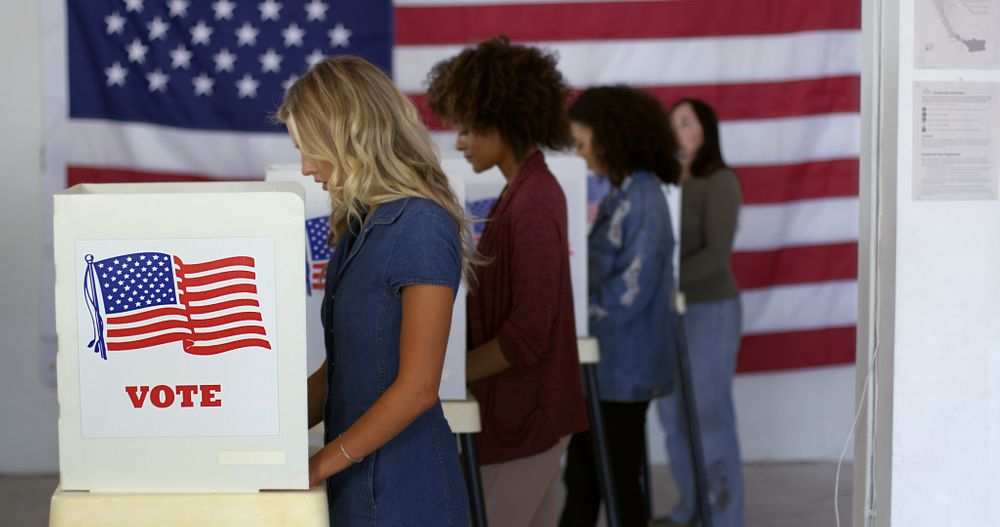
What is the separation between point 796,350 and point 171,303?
3.48m

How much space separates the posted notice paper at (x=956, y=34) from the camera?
2.16 meters

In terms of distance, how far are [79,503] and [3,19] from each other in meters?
3.28

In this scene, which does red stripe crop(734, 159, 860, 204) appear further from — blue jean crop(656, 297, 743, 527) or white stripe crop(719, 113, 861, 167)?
blue jean crop(656, 297, 743, 527)

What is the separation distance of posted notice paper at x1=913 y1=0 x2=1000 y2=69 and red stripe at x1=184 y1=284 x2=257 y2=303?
52.0 inches

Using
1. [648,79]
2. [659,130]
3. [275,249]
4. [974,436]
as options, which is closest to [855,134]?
[648,79]

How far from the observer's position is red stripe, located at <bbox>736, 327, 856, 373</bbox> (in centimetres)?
452

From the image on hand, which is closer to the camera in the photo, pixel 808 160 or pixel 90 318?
pixel 90 318

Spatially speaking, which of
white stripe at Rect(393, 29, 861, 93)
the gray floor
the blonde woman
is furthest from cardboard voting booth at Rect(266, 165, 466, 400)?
white stripe at Rect(393, 29, 861, 93)

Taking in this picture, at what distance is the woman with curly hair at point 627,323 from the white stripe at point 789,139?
1354 mm

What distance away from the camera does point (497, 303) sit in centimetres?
220

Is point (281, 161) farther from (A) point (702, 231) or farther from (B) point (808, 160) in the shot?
(B) point (808, 160)

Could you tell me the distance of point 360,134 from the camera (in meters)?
1.49

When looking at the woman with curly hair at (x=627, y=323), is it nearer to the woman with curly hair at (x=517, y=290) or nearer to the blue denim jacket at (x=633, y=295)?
the blue denim jacket at (x=633, y=295)

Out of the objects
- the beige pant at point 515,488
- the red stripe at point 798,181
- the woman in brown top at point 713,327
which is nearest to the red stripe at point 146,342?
the beige pant at point 515,488
